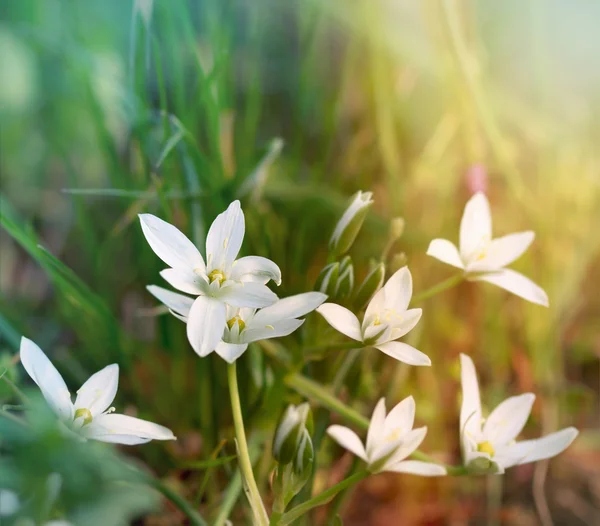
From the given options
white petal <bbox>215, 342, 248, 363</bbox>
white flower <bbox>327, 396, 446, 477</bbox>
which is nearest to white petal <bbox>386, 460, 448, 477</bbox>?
white flower <bbox>327, 396, 446, 477</bbox>

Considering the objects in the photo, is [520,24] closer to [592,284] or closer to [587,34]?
[587,34]

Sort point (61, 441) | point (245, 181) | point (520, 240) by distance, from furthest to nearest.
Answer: point (245, 181), point (520, 240), point (61, 441)

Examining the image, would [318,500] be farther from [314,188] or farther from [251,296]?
[314,188]

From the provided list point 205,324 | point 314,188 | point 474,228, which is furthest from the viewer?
point 314,188

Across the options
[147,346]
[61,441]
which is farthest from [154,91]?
[61,441]

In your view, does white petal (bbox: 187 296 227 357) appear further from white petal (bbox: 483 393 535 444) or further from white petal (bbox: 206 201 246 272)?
white petal (bbox: 483 393 535 444)

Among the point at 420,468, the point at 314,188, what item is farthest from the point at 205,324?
the point at 314,188
